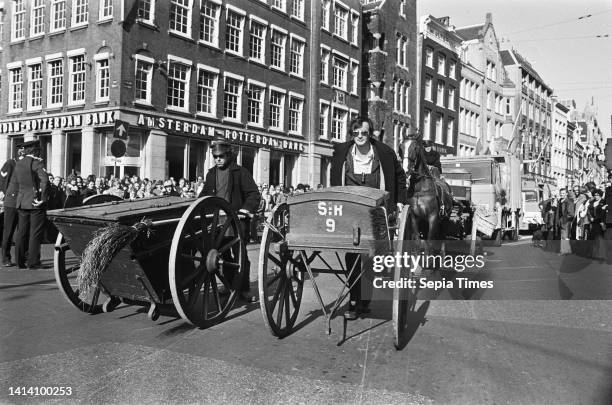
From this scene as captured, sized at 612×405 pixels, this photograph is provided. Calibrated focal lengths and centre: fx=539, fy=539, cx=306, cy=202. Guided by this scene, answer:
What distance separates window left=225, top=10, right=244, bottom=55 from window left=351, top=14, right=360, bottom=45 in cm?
1093

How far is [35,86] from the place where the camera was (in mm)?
23203

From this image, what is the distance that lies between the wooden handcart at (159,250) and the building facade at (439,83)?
38.7m

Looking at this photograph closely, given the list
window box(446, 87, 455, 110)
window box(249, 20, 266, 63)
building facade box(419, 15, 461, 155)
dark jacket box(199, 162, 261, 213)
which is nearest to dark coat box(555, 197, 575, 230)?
dark jacket box(199, 162, 261, 213)

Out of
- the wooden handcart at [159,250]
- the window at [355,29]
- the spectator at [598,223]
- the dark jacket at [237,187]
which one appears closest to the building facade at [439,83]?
the window at [355,29]

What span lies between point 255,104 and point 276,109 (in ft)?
5.52

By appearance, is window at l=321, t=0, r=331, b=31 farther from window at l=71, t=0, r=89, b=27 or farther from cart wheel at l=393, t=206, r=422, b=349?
cart wheel at l=393, t=206, r=422, b=349

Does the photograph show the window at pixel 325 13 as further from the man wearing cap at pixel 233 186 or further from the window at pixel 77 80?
the man wearing cap at pixel 233 186

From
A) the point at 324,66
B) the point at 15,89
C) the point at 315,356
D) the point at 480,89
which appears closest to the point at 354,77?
the point at 324,66

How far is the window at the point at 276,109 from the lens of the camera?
Result: 93.2 feet

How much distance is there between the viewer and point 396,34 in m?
39.0

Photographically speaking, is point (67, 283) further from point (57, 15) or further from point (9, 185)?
point (57, 15)

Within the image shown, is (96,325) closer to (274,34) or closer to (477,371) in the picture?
(477,371)

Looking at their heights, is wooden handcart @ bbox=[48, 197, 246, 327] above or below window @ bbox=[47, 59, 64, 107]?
below

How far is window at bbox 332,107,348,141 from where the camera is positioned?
110 ft
